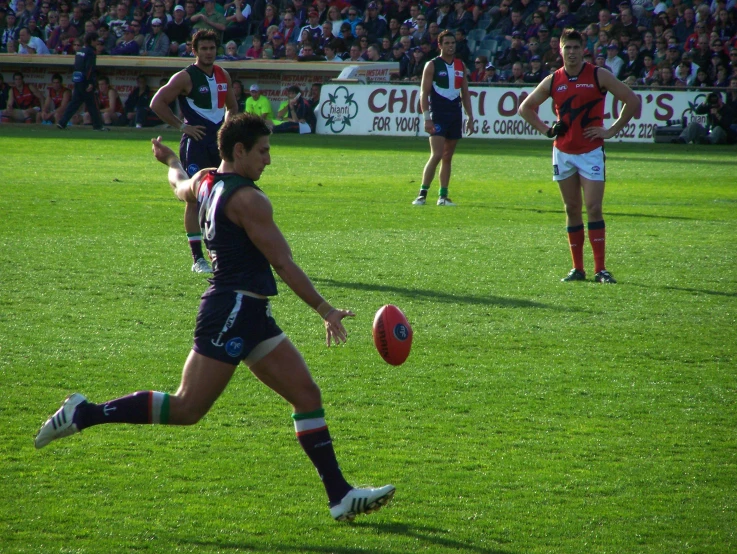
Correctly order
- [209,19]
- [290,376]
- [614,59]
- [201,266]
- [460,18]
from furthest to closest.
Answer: [209,19], [460,18], [614,59], [201,266], [290,376]

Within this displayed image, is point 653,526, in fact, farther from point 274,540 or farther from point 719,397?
point 719,397

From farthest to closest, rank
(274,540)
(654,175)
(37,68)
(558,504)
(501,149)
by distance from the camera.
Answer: (37,68), (501,149), (654,175), (558,504), (274,540)

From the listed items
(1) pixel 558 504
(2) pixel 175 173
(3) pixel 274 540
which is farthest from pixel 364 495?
(2) pixel 175 173

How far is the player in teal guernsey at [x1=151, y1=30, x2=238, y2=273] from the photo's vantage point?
9.30 meters

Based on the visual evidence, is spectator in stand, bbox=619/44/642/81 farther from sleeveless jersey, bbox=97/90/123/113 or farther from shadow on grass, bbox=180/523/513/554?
shadow on grass, bbox=180/523/513/554

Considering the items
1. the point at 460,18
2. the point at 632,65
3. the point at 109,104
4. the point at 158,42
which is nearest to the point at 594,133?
the point at 632,65

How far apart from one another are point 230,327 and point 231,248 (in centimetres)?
35

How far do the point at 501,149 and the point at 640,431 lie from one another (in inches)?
746

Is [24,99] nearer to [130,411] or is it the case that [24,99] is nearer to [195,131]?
[195,131]

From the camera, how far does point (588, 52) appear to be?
26688mm

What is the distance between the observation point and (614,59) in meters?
26.1

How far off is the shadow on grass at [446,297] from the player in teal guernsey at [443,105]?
5521mm

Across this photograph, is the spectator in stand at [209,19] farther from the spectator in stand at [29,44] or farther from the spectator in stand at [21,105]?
the spectator in stand at [21,105]

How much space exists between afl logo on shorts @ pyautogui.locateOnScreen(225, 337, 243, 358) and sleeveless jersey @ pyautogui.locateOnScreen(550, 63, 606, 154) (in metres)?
5.83
